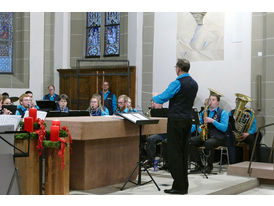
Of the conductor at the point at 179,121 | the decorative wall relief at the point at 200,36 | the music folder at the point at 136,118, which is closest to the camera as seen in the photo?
the conductor at the point at 179,121

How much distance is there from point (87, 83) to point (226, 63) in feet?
15.1

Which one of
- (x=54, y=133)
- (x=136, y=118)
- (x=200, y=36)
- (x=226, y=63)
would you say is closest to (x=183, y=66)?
(x=136, y=118)

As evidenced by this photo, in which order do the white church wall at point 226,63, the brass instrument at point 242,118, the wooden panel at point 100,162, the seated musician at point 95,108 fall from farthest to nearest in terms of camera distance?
1. the white church wall at point 226,63
2. the brass instrument at point 242,118
3. the seated musician at point 95,108
4. the wooden panel at point 100,162

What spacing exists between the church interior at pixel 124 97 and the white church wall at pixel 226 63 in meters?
0.02

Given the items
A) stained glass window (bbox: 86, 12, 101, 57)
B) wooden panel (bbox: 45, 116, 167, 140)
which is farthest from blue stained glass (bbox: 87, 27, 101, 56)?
wooden panel (bbox: 45, 116, 167, 140)

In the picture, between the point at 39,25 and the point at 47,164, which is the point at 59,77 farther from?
the point at 47,164

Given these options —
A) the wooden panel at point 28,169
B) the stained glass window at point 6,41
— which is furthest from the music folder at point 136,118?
the stained glass window at point 6,41

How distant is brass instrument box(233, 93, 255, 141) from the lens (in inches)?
334

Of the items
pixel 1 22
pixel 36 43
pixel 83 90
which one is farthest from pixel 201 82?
pixel 1 22

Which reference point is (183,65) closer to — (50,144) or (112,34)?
(50,144)

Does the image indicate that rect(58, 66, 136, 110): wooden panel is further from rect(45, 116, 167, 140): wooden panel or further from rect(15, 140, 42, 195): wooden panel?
rect(15, 140, 42, 195): wooden panel

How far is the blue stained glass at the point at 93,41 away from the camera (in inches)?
529

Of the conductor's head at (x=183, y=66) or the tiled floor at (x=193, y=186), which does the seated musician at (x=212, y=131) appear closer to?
the tiled floor at (x=193, y=186)

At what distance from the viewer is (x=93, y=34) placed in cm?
1357
